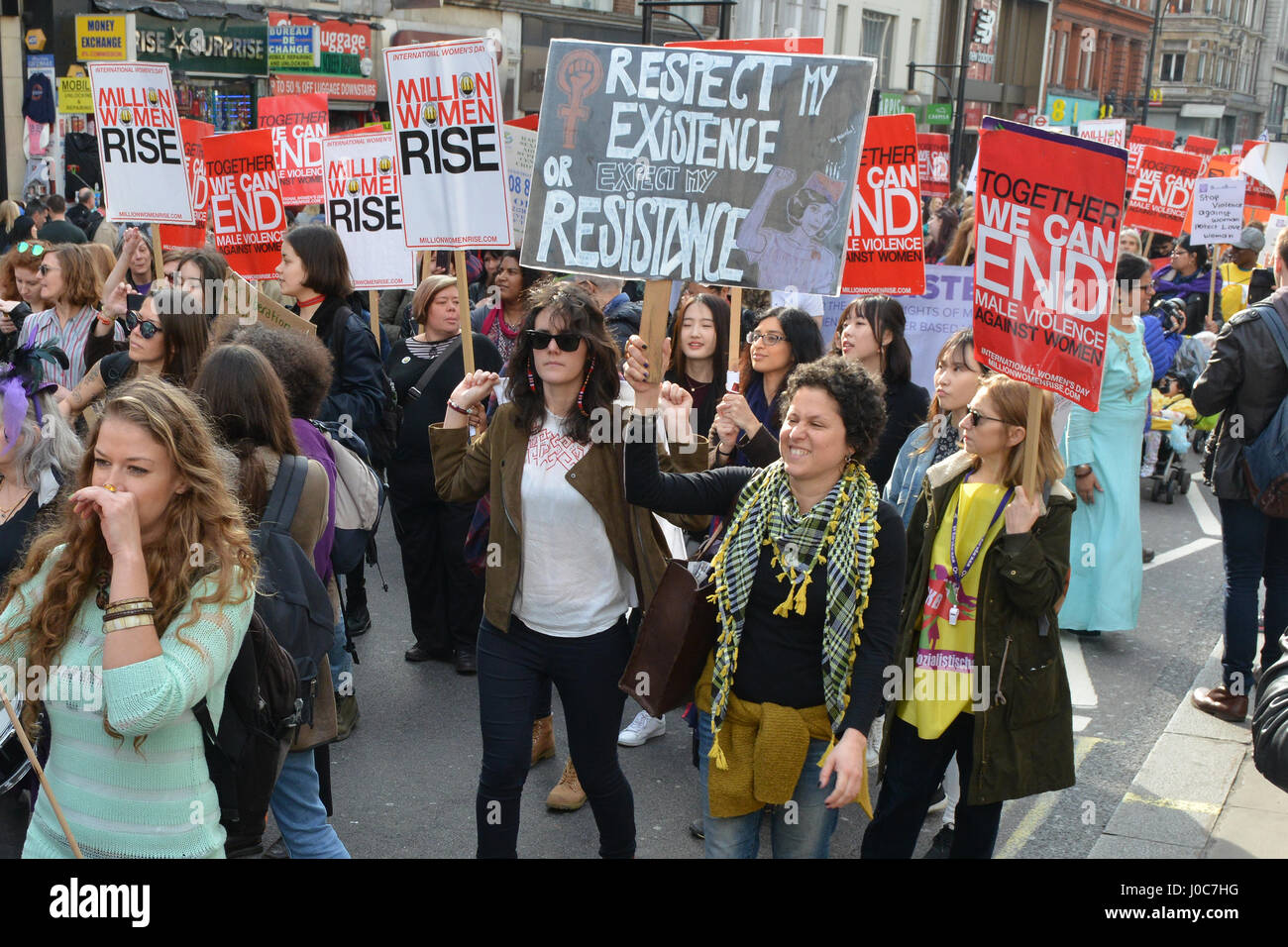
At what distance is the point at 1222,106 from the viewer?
68.9 meters

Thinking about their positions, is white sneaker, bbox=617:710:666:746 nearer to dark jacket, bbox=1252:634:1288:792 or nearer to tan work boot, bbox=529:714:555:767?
tan work boot, bbox=529:714:555:767

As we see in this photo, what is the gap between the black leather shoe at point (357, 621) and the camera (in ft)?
22.8

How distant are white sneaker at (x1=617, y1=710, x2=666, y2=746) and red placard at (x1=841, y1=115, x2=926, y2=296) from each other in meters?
2.61

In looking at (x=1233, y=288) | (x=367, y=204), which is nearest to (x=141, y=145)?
(x=367, y=204)

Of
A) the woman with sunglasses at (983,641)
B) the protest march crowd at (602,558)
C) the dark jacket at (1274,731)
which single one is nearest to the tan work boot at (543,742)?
the protest march crowd at (602,558)

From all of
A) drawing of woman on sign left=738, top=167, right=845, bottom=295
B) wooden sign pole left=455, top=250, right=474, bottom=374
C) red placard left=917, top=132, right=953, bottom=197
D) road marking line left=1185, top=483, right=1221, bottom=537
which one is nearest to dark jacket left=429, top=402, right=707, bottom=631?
drawing of woman on sign left=738, top=167, right=845, bottom=295

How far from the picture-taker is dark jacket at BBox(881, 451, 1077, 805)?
3.82 meters

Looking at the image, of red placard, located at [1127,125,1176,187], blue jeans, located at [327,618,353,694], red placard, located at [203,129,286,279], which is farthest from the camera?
red placard, located at [1127,125,1176,187]

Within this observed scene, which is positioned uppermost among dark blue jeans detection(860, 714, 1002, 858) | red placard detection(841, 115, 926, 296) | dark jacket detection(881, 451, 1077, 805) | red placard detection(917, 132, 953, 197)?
red placard detection(917, 132, 953, 197)

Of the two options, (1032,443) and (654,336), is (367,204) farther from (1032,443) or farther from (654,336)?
(1032,443)

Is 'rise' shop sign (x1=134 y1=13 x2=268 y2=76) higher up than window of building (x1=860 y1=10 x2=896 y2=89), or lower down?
lower down

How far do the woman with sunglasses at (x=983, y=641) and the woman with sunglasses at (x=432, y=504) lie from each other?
2.84 m

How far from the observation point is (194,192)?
30.2ft
